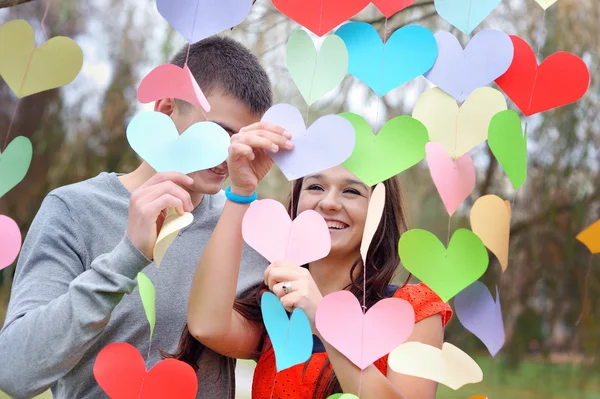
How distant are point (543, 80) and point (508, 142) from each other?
0.09 meters

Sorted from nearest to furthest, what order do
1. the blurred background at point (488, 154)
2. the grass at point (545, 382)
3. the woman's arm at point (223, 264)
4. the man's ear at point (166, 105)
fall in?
the woman's arm at point (223, 264), the man's ear at point (166, 105), the blurred background at point (488, 154), the grass at point (545, 382)

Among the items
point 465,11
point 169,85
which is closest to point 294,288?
point 169,85

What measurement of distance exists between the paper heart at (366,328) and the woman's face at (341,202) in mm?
319

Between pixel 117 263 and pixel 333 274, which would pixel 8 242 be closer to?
pixel 117 263

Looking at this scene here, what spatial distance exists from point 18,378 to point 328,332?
34 cm

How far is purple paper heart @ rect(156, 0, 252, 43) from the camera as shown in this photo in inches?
28.2

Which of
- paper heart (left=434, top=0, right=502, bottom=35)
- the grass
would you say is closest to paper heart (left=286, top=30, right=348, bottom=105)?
paper heart (left=434, top=0, right=502, bottom=35)

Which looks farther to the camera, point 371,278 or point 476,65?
point 371,278

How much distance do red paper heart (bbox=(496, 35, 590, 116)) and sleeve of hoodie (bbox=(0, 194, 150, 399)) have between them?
0.42 m

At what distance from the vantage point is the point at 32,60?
0.72 meters

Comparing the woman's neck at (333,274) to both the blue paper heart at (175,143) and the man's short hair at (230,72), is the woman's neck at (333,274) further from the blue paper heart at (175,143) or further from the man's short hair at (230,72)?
the blue paper heart at (175,143)

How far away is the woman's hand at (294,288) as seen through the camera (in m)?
0.72

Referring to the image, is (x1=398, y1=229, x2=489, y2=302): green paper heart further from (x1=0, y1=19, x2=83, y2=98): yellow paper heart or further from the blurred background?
the blurred background

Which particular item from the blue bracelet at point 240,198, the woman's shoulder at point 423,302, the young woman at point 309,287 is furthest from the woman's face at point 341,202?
the blue bracelet at point 240,198
